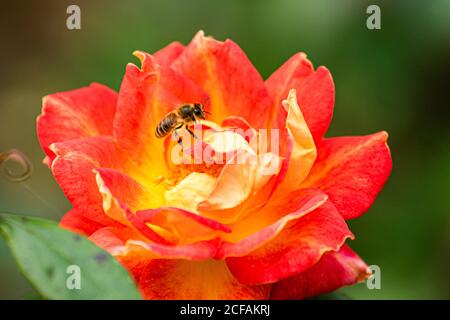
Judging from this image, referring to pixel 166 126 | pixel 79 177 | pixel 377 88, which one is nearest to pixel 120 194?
pixel 79 177

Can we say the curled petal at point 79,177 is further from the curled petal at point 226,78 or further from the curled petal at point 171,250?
the curled petal at point 226,78

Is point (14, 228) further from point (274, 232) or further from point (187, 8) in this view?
point (187, 8)

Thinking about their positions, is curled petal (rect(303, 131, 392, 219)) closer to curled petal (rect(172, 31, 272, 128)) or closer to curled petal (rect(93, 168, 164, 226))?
curled petal (rect(172, 31, 272, 128))

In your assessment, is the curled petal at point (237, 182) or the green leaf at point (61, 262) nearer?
the green leaf at point (61, 262)

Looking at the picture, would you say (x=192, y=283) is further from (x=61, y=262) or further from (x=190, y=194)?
(x=61, y=262)

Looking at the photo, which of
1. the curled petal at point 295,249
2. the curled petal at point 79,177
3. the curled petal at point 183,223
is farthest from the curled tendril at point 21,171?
the curled petal at point 295,249

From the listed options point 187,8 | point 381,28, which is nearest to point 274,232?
point 381,28

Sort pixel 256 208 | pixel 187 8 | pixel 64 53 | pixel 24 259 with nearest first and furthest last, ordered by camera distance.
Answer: pixel 24 259
pixel 256 208
pixel 187 8
pixel 64 53
